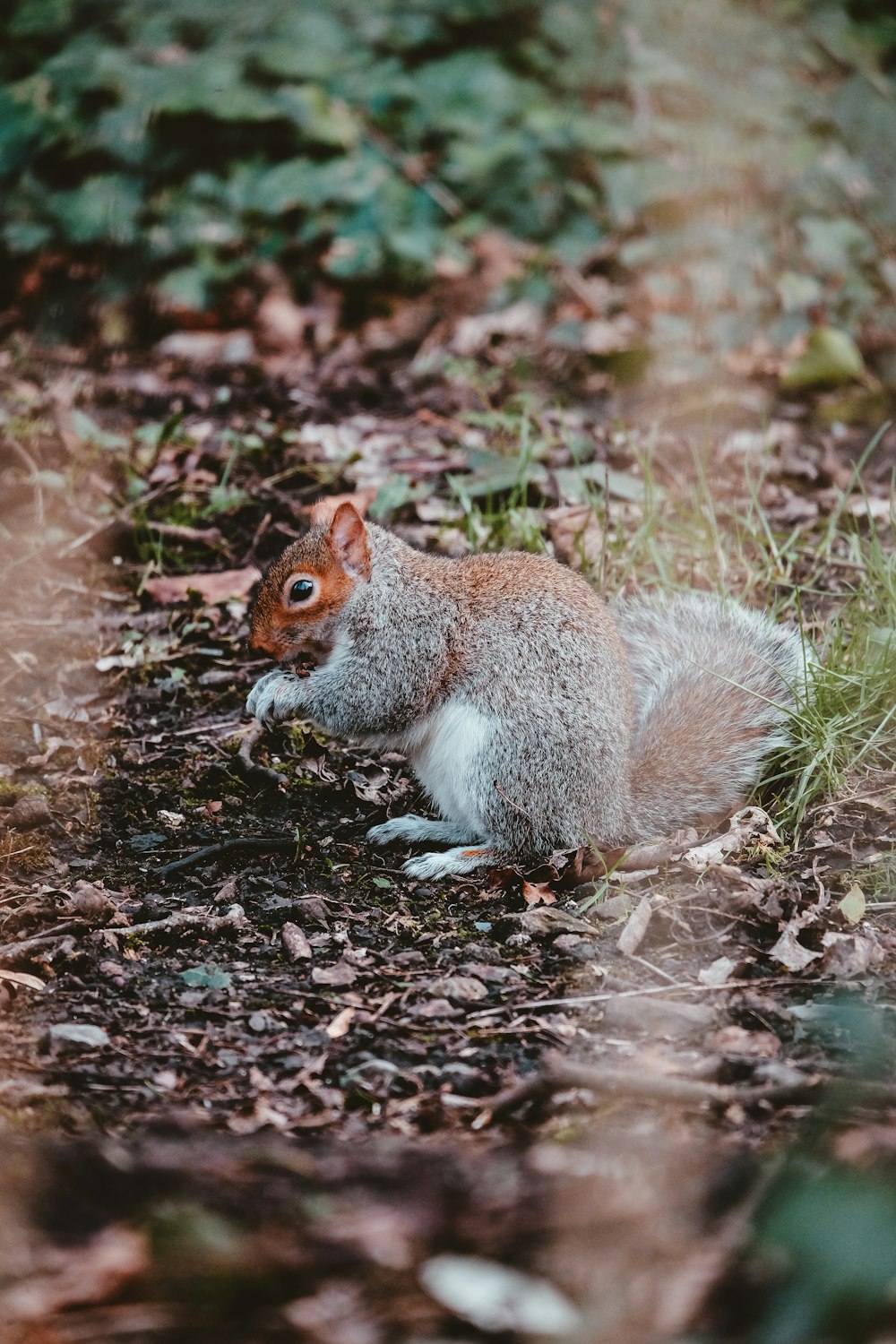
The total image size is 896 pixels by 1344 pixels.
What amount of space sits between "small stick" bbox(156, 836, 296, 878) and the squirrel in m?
0.20

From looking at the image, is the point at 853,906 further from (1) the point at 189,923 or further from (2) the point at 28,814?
(2) the point at 28,814

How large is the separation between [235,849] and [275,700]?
34cm

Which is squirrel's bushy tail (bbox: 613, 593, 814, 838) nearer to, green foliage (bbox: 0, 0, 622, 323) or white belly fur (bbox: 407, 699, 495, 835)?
white belly fur (bbox: 407, 699, 495, 835)

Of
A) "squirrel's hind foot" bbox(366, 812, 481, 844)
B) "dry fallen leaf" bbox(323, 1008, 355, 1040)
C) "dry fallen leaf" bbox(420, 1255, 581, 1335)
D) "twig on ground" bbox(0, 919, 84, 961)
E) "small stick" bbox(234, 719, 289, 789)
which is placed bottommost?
"small stick" bbox(234, 719, 289, 789)

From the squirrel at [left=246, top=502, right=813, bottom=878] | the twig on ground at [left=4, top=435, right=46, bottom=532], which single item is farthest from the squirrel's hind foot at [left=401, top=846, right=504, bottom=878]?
the twig on ground at [left=4, top=435, right=46, bottom=532]

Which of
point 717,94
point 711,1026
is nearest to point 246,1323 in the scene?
point 711,1026

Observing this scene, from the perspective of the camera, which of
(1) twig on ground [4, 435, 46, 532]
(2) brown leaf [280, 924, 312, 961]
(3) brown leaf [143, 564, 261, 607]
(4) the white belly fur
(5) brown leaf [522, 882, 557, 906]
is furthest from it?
(1) twig on ground [4, 435, 46, 532]

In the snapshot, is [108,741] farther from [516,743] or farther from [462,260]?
[462,260]

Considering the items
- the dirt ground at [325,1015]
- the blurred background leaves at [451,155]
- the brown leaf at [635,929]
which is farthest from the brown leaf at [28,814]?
the blurred background leaves at [451,155]

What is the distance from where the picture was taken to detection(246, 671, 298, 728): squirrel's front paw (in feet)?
9.00

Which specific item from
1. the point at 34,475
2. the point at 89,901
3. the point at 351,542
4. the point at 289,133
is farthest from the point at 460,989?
the point at 289,133

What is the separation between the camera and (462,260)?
17.2 ft

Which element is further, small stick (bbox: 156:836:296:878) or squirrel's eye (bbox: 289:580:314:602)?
squirrel's eye (bbox: 289:580:314:602)

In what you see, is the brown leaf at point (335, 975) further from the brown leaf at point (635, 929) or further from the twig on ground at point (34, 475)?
the twig on ground at point (34, 475)
